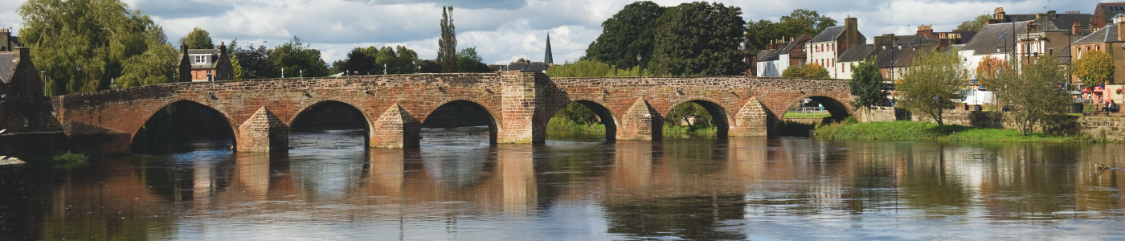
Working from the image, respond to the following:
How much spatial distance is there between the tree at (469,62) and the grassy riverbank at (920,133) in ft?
192

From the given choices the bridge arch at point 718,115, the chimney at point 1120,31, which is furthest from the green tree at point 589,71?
the chimney at point 1120,31

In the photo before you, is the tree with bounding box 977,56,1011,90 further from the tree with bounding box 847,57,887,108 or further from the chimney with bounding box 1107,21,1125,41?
the chimney with bounding box 1107,21,1125,41

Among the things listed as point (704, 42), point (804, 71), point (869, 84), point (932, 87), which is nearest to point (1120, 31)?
point (869, 84)

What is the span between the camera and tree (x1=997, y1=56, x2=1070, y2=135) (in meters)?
46.9

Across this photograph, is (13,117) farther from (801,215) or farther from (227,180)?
(801,215)

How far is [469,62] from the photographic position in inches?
4769

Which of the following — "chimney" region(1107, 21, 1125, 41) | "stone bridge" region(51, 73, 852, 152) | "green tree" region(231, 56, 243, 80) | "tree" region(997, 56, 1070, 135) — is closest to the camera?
"stone bridge" region(51, 73, 852, 152)

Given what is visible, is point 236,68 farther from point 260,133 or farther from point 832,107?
point 832,107

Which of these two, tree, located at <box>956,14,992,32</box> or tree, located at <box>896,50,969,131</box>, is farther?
tree, located at <box>956,14,992,32</box>

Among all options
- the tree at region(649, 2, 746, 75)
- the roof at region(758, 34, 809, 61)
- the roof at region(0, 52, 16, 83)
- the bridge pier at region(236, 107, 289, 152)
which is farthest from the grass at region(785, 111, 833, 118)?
the roof at region(0, 52, 16, 83)

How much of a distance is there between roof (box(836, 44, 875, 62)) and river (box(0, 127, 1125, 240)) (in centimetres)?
4303

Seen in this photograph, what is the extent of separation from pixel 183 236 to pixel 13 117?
23.6 m

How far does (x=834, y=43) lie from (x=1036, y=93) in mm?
48936

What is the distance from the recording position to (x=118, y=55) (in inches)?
2090
